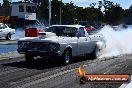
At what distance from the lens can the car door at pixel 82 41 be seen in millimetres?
15529

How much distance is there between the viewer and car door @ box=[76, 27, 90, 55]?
1553cm

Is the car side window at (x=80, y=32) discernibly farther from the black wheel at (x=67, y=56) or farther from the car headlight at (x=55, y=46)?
the car headlight at (x=55, y=46)

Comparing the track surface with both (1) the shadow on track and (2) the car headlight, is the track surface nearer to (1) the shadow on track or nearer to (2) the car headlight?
(1) the shadow on track

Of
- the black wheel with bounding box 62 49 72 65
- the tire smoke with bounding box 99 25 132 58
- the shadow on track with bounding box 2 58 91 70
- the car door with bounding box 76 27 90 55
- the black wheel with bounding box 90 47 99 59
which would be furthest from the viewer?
the tire smoke with bounding box 99 25 132 58

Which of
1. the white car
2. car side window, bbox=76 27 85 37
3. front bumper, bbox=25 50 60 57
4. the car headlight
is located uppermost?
car side window, bbox=76 27 85 37

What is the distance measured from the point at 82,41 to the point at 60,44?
2.15m

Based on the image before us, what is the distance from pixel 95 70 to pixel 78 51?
272 centimetres

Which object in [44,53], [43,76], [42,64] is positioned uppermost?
[44,53]

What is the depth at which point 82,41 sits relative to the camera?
1573cm

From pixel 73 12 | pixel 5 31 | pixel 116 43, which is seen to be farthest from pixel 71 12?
pixel 116 43

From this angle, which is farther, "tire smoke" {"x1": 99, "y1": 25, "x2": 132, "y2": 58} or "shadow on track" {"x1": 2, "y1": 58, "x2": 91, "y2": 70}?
"tire smoke" {"x1": 99, "y1": 25, "x2": 132, "y2": 58}

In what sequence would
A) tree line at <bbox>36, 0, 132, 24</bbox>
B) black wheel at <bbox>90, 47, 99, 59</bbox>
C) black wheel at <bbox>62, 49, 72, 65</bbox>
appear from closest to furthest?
black wheel at <bbox>62, 49, 72, 65</bbox>, black wheel at <bbox>90, 47, 99, 59</bbox>, tree line at <bbox>36, 0, 132, 24</bbox>

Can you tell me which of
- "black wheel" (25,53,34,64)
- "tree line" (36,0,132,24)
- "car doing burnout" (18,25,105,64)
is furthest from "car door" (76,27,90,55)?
"tree line" (36,0,132,24)

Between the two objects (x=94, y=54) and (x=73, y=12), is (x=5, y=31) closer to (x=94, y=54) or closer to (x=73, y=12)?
(x=94, y=54)
